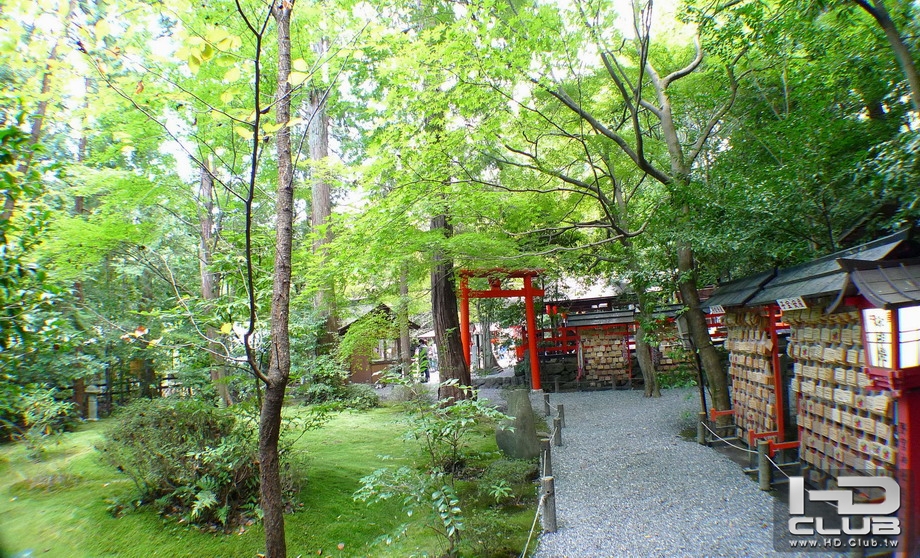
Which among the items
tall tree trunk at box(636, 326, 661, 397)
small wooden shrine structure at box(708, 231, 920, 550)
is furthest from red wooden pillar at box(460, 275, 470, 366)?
small wooden shrine structure at box(708, 231, 920, 550)

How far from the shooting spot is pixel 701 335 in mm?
7723

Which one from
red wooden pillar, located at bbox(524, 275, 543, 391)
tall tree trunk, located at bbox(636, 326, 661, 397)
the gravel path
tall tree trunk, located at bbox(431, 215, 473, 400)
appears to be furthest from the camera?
red wooden pillar, located at bbox(524, 275, 543, 391)

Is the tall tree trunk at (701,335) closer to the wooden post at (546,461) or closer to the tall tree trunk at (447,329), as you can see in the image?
the wooden post at (546,461)

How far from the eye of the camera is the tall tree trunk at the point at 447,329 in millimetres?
10562

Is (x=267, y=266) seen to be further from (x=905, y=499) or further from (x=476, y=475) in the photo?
(x=905, y=499)

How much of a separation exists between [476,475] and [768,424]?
383 centimetres

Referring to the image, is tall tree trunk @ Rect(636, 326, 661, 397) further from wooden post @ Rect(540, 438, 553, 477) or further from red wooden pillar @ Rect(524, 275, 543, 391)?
wooden post @ Rect(540, 438, 553, 477)

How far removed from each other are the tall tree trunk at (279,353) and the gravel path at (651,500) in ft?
7.97

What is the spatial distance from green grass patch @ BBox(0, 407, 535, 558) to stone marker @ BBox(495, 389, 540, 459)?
48 cm

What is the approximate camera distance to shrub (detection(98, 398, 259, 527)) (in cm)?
499

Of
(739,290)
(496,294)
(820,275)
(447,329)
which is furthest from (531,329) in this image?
(820,275)

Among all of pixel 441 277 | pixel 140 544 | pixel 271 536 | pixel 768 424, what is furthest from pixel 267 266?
pixel 768 424

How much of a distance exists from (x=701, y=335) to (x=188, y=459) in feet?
23.9

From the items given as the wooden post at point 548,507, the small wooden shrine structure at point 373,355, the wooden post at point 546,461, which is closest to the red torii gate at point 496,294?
the small wooden shrine structure at point 373,355
